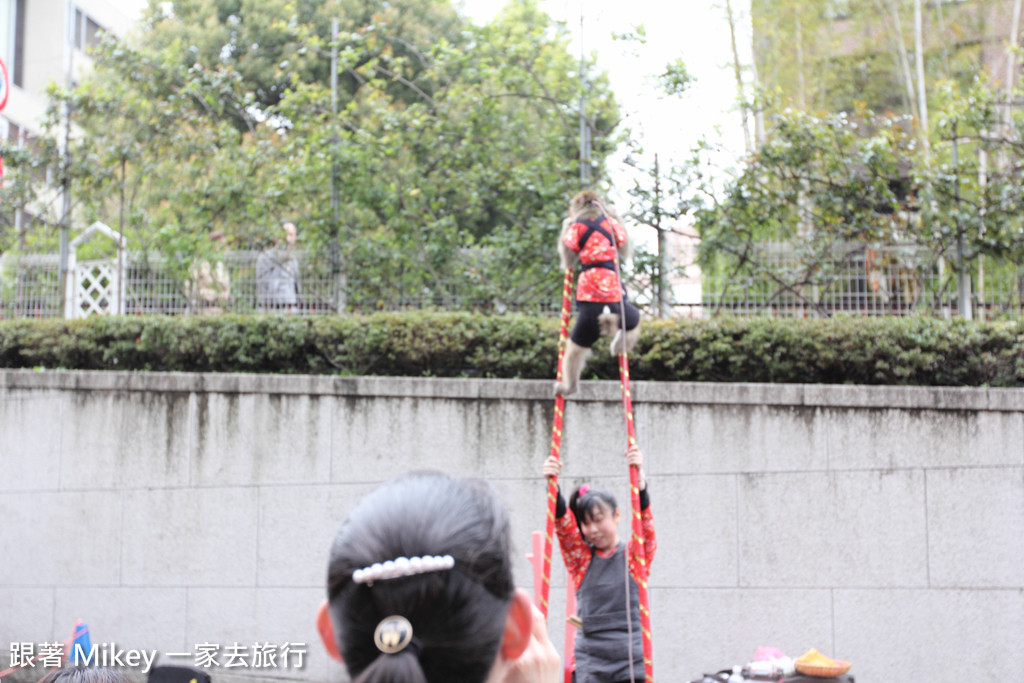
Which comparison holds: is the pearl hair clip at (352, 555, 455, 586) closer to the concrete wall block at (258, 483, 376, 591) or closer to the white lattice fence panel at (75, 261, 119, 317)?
the concrete wall block at (258, 483, 376, 591)

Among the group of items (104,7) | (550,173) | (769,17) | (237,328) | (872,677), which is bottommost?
(872,677)

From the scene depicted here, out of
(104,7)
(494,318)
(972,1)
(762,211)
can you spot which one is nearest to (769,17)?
(972,1)

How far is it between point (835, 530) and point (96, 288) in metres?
6.88

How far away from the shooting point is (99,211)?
29.7 ft

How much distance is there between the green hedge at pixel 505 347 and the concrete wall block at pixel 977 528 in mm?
871

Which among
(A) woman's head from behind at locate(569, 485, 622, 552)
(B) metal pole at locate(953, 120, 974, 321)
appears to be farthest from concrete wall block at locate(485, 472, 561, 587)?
(B) metal pole at locate(953, 120, 974, 321)

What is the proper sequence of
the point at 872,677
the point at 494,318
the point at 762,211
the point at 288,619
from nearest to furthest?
the point at 872,677 < the point at 288,619 < the point at 494,318 < the point at 762,211

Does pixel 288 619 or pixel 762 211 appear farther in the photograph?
pixel 762 211

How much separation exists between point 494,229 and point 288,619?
3983 millimetres

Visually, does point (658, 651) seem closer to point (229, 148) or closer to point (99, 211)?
point (229, 148)

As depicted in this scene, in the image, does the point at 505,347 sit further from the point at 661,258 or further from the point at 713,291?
the point at 713,291

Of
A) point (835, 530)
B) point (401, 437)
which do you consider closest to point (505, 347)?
point (401, 437)

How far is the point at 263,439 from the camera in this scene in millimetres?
6570

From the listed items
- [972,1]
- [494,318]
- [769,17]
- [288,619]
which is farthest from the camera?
[972,1]
